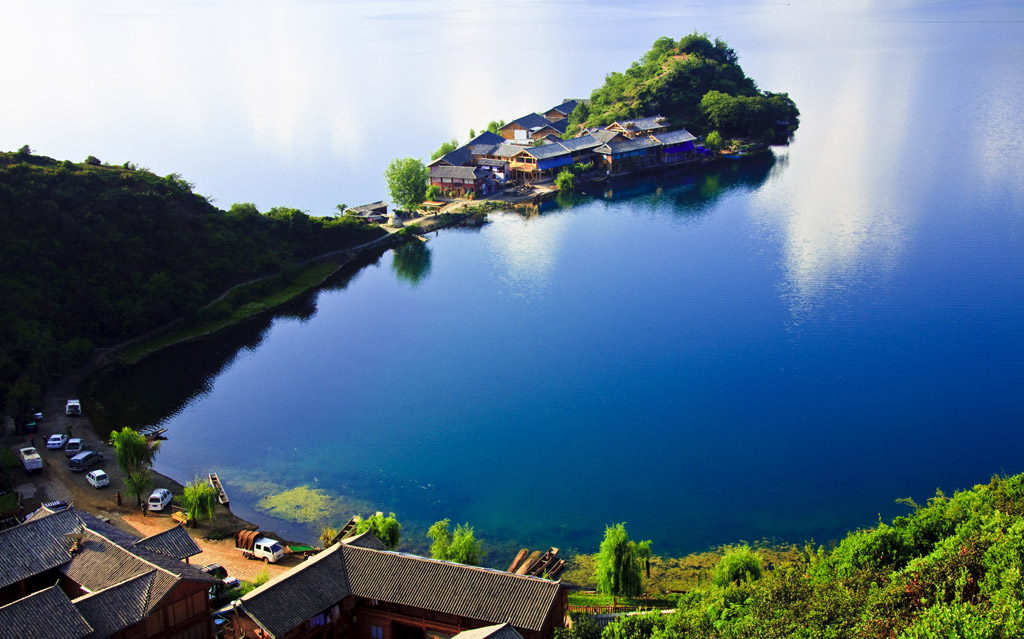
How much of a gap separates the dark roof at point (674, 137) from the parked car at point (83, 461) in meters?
49.9

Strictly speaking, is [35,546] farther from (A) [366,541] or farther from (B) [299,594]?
(A) [366,541]

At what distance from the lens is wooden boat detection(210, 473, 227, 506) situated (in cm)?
2300

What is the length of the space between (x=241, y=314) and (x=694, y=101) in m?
48.2

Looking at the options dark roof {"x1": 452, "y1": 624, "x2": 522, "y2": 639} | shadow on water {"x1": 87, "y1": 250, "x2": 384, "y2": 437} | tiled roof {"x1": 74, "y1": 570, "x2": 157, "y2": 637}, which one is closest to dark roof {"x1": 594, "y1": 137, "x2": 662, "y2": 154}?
shadow on water {"x1": 87, "y1": 250, "x2": 384, "y2": 437}

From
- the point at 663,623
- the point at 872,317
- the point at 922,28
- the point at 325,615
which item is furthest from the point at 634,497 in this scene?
the point at 922,28

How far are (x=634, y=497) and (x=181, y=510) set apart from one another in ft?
39.7

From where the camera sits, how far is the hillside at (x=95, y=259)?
2905cm

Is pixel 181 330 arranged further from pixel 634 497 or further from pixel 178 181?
pixel 634 497

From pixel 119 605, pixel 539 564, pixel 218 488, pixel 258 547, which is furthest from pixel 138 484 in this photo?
pixel 539 564

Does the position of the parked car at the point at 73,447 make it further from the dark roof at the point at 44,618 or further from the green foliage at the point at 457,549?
the green foliage at the point at 457,549

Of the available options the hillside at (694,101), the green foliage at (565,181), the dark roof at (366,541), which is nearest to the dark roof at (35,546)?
the dark roof at (366,541)

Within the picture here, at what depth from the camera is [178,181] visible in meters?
38.8

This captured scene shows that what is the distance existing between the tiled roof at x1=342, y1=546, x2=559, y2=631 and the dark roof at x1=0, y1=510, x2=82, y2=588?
5.51 metres

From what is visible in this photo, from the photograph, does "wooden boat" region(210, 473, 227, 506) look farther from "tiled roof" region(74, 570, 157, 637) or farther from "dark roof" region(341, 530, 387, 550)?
"tiled roof" region(74, 570, 157, 637)
